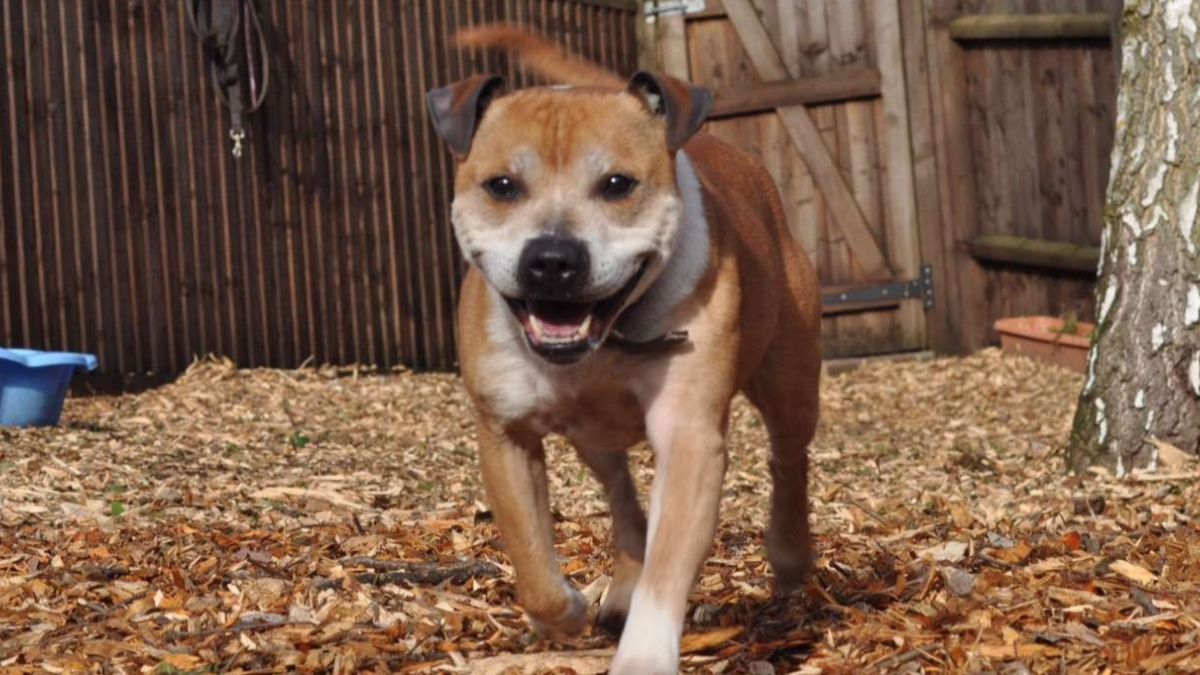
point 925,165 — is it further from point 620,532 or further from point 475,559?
point 620,532

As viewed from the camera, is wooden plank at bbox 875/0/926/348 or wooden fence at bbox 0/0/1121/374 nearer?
wooden fence at bbox 0/0/1121/374

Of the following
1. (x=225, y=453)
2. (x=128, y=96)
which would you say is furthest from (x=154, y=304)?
(x=225, y=453)

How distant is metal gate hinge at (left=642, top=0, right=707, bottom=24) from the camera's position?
13344mm

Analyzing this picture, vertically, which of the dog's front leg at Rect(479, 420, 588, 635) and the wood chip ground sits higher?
the dog's front leg at Rect(479, 420, 588, 635)

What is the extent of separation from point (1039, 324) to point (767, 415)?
7126mm

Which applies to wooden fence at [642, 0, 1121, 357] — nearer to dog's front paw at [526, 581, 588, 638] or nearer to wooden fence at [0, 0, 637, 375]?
wooden fence at [0, 0, 637, 375]

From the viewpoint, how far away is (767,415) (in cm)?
509

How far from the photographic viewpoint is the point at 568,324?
12.9ft

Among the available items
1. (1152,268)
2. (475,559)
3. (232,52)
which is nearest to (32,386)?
(232,52)

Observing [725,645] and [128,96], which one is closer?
[725,645]

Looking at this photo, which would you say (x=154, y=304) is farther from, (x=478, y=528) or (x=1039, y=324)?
(x=1039, y=324)

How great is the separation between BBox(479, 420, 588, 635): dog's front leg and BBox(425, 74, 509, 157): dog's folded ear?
0.64m

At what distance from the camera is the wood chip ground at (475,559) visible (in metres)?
4.42

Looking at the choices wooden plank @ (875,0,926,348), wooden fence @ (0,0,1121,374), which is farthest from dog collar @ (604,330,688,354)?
wooden plank @ (875,0,926,348)
